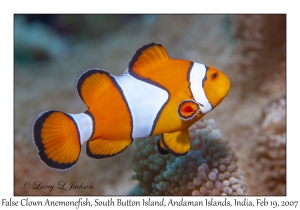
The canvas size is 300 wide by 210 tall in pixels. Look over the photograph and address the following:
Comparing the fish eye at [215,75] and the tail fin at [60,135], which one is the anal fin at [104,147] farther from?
the fish eye at [215,75]

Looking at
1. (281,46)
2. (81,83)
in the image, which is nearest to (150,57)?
(81,83)

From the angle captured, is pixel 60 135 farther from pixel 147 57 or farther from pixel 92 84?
pixel 147 57

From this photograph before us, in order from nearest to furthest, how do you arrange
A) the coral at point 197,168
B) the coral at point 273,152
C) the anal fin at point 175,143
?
the anal fin at point 175,143 < the coral at point 197,168 < the coral at point 273,152

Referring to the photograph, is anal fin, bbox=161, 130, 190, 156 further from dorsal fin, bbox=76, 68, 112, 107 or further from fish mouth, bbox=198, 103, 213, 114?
dorsal fin, bbox=76, 68, 112, 107

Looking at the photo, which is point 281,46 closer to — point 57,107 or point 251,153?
point 251,153

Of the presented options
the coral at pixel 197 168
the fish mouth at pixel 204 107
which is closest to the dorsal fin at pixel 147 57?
the fish mouth at pixel 204 107

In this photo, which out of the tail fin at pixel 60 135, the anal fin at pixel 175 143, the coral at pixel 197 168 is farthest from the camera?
the coral at pixel 197 168

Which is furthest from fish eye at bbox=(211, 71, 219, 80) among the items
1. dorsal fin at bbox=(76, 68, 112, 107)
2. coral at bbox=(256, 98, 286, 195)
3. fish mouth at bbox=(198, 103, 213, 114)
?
coral at bbox=(256, 98, 286, 195)

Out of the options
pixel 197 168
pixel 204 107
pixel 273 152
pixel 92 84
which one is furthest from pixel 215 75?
pixel 273 152
